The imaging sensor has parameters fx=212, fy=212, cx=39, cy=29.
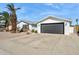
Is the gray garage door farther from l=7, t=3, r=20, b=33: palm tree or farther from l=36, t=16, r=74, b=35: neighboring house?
l=7, t=3, r=20, b=33: palm tree

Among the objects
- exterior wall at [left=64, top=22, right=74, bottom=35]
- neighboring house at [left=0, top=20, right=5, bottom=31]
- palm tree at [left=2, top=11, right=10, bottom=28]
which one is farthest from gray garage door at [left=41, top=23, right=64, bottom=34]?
neighboring house at [left=0, top=20, right=5, bottom=31]

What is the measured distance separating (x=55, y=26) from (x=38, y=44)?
1030 mm

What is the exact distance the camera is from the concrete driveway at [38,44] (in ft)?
27.0

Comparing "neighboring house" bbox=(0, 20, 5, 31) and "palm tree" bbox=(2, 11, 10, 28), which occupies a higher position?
"palm tree" bbox=(2, 11, 10, 28)

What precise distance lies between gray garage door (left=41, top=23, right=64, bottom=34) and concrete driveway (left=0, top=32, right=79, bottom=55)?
0.66 feet

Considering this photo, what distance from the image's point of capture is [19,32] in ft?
27.9

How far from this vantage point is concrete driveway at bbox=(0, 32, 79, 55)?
8242 mm

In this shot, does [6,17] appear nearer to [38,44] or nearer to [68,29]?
[38,44]

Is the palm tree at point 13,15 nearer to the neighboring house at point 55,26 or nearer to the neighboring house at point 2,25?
the neighboring house at point 2,25

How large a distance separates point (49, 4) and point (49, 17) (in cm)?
50

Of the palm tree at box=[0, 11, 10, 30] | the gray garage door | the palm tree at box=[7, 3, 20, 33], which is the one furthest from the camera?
the gray garage door

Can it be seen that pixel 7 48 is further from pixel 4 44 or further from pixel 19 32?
pixel 19 32

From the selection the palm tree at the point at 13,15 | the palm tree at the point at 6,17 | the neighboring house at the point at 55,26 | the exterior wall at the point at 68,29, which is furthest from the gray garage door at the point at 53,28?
the palm tree at the point at 6,17
